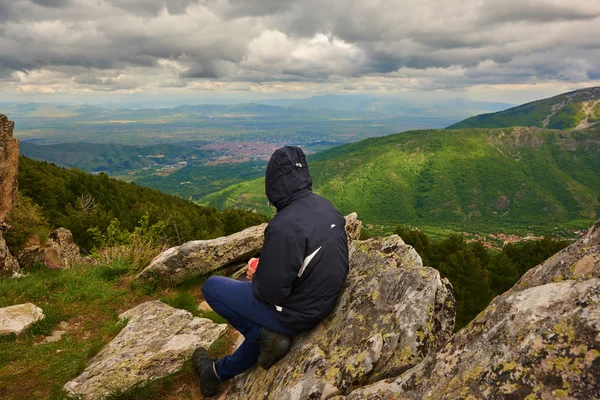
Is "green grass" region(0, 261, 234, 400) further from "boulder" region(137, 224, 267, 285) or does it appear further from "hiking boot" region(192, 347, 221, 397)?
"boulder" region(137, 224, 267, 285)

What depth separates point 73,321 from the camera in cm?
850

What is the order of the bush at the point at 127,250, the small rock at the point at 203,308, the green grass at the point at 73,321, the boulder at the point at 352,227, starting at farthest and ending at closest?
the boulder at the point at 352,227
the bush at the point at 127,250
the small rock at the point at 203,308
the green grass at the point at 73,321

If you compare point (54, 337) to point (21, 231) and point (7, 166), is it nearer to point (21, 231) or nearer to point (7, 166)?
point (21, 231)

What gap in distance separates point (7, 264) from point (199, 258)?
6.61 metres

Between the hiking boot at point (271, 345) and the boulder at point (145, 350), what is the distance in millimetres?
2288

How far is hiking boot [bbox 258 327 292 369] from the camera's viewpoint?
487cm

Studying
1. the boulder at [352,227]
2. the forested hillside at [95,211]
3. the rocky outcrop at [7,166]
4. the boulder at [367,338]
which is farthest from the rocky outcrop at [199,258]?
the rocky outcrop at [7,166]

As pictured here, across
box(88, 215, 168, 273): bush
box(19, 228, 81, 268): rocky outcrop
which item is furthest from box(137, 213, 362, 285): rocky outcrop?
box(19, 228, 81, 268): rocky outcrop

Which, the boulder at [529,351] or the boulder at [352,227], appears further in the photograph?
the boulder at [352,227]

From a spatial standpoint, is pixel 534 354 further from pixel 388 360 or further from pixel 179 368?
pixel 179 368

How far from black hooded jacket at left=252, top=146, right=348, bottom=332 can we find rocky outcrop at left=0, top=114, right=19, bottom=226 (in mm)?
13919

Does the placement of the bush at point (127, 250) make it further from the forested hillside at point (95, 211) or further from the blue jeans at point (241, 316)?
the blue jeans at point (241, 316)

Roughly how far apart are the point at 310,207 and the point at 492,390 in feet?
9.44

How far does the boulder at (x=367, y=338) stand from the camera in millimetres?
3885
